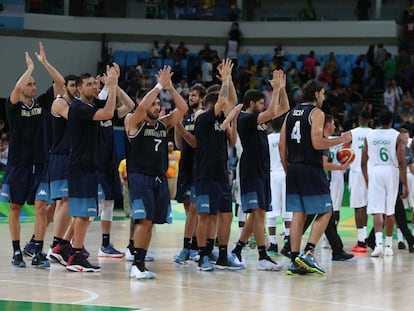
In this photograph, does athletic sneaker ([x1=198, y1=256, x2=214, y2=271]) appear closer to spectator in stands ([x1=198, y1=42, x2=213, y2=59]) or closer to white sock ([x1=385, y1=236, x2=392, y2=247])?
white sock ([x1=385, y1=236, x2=392, y2=247])

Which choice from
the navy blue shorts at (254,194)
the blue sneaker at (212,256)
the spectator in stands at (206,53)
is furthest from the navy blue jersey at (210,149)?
the spectator in stands at (206,53)

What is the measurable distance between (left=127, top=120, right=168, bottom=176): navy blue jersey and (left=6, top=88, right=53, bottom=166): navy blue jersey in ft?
4.71

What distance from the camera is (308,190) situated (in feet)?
35.4

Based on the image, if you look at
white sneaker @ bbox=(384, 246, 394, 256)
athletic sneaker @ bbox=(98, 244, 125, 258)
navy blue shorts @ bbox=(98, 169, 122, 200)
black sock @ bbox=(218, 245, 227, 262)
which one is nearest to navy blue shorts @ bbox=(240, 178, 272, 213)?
black sock @ bbox=(218, 245, 227, 262)

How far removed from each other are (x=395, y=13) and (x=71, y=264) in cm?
2136

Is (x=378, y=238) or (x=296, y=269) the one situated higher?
(x=378, y=238)

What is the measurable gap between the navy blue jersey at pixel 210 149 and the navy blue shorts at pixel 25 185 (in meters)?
1.88

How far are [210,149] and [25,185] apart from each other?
2287 mm

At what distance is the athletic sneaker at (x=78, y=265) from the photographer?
10.5 metres

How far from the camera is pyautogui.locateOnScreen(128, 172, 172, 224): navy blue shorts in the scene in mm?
10016

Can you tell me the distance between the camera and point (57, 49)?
96.9ft

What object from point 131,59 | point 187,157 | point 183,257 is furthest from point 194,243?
point 131,59

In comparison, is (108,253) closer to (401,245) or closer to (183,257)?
(183,257)

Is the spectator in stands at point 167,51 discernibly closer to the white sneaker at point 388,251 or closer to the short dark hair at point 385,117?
the short dark hair at point 385,117
